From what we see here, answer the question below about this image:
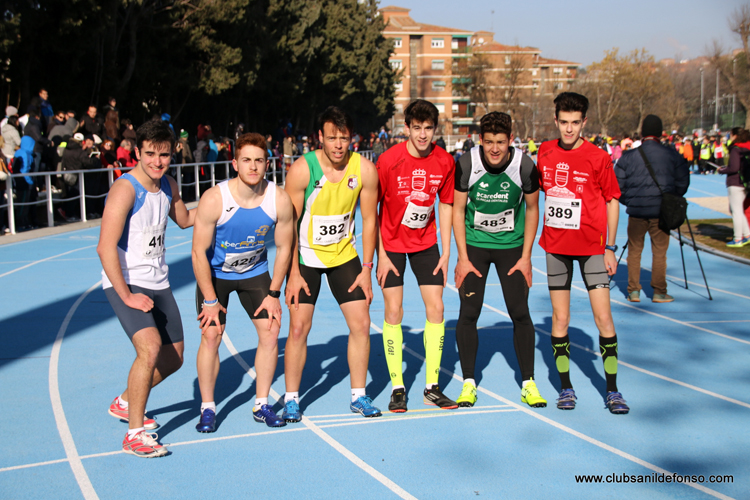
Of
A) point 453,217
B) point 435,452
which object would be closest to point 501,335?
point 453,217

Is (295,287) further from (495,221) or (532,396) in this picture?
(532,396)

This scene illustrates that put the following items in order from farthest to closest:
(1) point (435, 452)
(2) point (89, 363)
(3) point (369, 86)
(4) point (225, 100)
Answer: (3) point (369, 86) < (4) point (225, 100) < (2) point (89, 363) < (1) point (435, 452)

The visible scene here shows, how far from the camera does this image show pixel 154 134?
4.33m

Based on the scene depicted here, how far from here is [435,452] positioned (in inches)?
171

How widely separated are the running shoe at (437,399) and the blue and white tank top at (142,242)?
2098 mm

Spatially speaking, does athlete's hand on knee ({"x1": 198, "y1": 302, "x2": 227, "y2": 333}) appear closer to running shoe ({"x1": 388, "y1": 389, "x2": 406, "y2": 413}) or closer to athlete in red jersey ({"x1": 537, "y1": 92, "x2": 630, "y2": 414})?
running shoe ({"x1": 388, "y1": 389, "x2": 406, "y2": 413})

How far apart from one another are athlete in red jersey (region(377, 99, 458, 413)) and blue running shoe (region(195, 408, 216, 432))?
48.9 inches

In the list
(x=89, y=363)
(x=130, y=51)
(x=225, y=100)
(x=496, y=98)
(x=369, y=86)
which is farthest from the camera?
(x=496, y=98)

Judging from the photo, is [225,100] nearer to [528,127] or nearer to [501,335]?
[501,335]

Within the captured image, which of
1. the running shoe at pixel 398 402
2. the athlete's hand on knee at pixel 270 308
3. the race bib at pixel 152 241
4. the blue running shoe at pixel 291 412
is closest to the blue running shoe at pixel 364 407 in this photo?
the running shoe at pixel 398 402

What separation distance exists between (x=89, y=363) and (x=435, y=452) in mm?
3476

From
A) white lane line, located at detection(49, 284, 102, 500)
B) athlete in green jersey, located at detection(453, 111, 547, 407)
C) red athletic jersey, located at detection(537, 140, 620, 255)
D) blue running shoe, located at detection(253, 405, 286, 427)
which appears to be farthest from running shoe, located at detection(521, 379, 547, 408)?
white lane line, located at detection(49, 284, 102, 500)

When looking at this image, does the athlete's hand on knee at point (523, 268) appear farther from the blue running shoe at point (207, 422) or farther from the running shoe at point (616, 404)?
the blue running shoe at point (207, 422)

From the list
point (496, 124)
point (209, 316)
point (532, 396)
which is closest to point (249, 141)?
point (209, 316)
